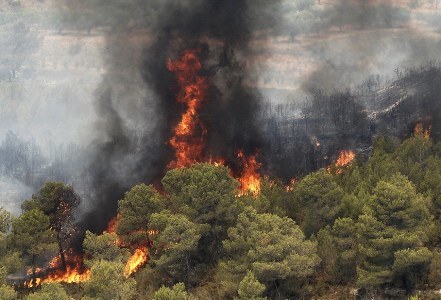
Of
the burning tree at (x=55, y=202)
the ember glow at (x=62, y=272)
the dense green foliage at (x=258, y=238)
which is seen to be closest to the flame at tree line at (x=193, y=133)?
the ember glow at (x=62, y=272)

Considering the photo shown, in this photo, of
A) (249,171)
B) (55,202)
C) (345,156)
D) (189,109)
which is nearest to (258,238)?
(55,202)

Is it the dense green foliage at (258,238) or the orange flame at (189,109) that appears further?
the orange flame at (189,109)

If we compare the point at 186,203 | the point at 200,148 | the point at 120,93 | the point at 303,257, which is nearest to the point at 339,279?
the point at 303,257

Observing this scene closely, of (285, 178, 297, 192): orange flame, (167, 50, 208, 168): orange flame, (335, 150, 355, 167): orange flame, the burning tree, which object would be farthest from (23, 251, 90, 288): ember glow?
(335, 150, 355, 167): orange flame

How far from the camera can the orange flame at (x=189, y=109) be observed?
91.6 metres

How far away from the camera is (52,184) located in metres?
59.7

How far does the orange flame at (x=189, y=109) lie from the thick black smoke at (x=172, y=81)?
1068mm

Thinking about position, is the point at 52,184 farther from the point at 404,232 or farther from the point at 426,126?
the point at 426,126

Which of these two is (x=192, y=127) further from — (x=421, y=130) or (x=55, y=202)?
(x=55, y=202)

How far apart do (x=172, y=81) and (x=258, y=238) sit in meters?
53.2

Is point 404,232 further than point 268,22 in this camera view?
No

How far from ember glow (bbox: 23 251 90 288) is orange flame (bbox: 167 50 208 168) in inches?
965

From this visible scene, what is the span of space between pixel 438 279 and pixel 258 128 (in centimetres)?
5207

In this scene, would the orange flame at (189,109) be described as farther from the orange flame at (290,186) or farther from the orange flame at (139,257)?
the orange flame at (139,257)
